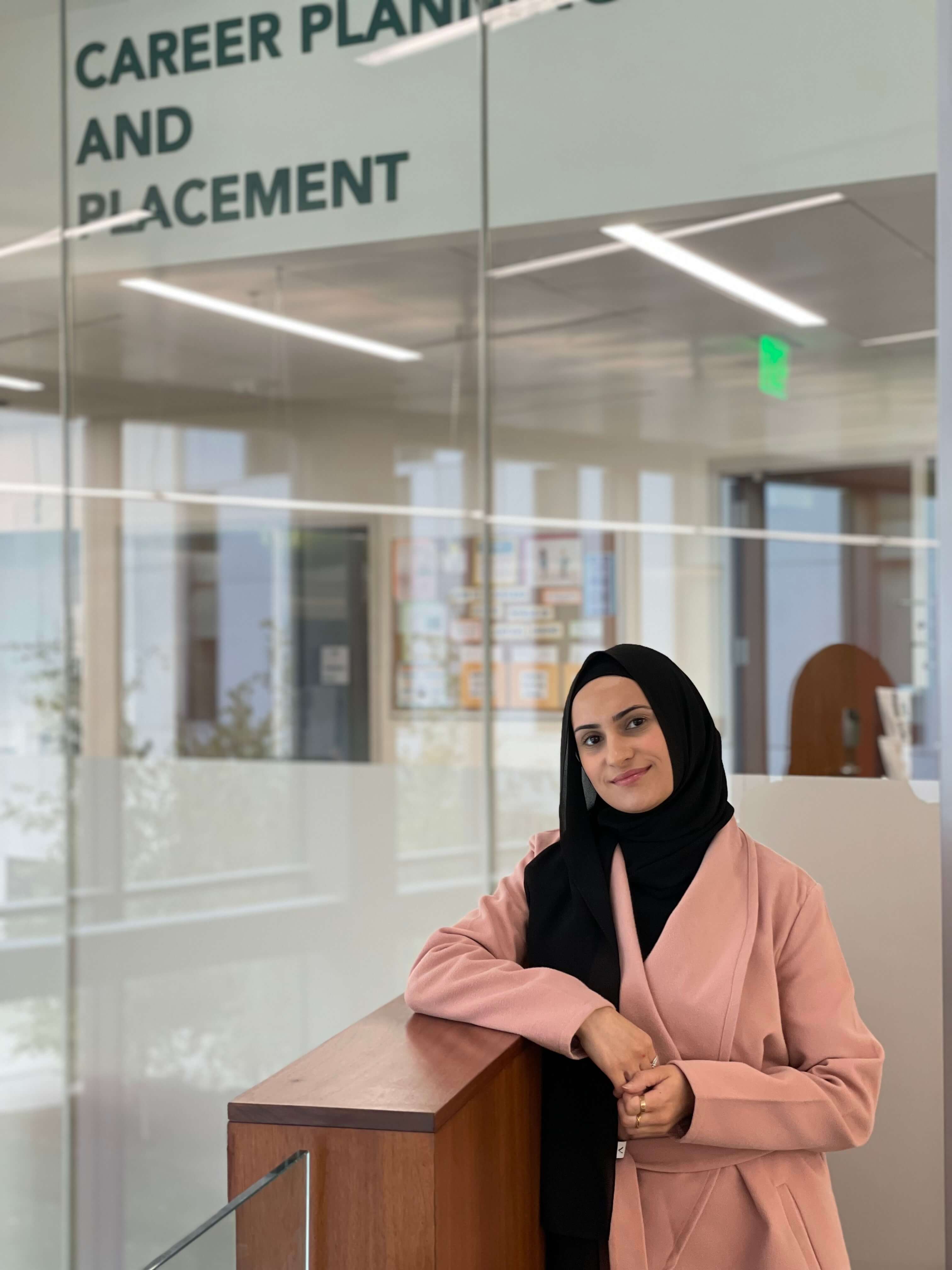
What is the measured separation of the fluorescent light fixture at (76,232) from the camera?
4.06 metres

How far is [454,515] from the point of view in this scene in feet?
12.3

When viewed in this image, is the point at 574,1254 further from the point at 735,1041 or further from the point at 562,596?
the point at 562,596

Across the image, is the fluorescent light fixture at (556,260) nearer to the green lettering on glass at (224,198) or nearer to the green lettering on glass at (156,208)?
the green lettering on glass at (224,198)

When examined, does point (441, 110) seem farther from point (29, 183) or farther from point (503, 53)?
point (29, 183)

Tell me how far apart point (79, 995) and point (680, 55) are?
323 centimetres

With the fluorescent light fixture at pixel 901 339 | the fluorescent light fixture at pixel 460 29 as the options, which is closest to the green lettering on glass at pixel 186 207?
the fluorescent light fixture at pixel 460 29

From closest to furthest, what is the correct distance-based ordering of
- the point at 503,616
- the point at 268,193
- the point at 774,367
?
1. the point at 774,367
2. the point at 503,616
3. the point at 268,193

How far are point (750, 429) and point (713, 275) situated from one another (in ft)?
1.32

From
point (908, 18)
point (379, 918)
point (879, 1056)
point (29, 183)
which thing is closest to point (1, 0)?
point (29, 183)

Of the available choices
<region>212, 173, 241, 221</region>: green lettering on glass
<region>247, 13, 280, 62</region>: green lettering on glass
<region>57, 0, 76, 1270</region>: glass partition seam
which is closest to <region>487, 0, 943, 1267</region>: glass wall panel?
<region>247, 13, 280, 62</region>: green lettering on glass

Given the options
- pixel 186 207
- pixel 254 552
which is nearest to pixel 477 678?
pixel 254 552

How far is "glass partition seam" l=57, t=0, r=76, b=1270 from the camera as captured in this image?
13.6 ft

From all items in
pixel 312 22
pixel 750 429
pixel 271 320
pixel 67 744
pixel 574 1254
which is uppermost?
pixel 312 22

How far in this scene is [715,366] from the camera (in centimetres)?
329
